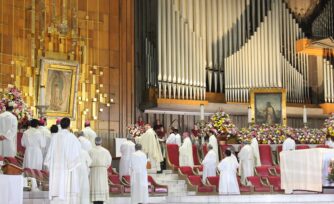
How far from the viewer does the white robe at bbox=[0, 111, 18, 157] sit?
14924 millimetres

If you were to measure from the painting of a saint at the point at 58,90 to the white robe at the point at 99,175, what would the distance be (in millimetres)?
6452

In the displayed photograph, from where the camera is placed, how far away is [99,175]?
13.8 metres

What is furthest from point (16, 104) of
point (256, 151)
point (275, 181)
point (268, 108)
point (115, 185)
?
point (268, 108)

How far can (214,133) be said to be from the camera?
20750 mm

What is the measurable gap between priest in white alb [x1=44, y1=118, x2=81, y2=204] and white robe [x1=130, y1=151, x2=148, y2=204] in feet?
8.65

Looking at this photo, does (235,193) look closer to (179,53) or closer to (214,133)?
(214,133)

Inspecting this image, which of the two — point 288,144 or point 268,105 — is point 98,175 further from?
point 268,105

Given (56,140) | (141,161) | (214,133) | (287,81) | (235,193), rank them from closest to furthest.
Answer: (56,140) < (141,161) < (235,193) < (214,133) < (287,81)

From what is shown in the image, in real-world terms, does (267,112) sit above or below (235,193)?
above

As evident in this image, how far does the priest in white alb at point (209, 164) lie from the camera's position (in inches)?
709

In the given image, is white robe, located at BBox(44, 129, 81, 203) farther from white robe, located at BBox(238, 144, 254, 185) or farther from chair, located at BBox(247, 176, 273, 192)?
white robe, located at BBox(238, 144, 254, 185)

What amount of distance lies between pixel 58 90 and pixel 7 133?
5.32m

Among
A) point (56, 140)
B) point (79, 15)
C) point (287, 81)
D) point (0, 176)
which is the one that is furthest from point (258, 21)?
point (0, 176)

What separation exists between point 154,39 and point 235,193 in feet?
24.4
